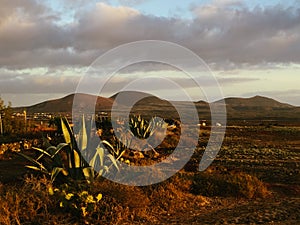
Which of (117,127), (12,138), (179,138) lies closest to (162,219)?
(117,127)

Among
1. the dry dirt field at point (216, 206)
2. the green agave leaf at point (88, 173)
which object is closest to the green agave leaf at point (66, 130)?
the green agave leaf at point (88, 173)

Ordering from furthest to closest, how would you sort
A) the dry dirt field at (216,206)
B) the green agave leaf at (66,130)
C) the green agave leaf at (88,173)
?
1. the green agave leaf at (66,130)
2. the green agave leaf at (88,173)
3. the dry dirt field at (216,206)

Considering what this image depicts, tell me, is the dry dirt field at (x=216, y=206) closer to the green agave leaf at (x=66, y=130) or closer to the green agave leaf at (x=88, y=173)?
the green agave leaf at (x=88, y=173)

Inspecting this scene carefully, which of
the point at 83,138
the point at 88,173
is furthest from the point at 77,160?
the point at 83,138

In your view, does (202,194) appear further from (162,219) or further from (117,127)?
(117,127)

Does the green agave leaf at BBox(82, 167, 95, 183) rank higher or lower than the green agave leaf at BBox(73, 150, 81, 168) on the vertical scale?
lower

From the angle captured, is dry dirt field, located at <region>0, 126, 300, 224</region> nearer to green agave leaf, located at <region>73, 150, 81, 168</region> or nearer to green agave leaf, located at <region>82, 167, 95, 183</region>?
green agave leaf, located at <region>82, 167, 95, 183</region>

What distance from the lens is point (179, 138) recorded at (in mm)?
25172

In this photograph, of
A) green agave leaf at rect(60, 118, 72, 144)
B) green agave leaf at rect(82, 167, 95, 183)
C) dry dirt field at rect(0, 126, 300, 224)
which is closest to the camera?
dry dirt field at rect(0, 126, 300, 224)

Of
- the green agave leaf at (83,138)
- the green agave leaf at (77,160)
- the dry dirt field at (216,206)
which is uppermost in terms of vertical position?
the green agave leaf at (83,138)

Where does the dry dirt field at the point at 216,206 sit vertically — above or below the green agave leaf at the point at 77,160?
below

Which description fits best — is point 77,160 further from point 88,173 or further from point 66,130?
point 66,130

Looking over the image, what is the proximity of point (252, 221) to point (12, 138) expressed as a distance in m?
16.4

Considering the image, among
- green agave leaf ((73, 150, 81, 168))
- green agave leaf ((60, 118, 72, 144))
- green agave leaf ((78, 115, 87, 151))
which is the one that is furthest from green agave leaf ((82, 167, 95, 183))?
green agave leaf ((60, 118, 72, 144))
